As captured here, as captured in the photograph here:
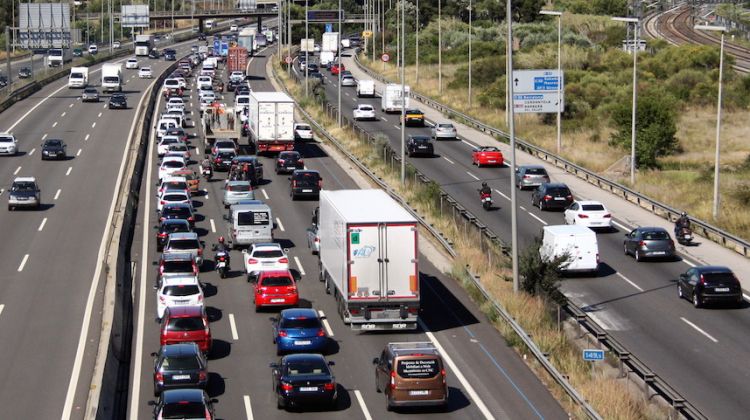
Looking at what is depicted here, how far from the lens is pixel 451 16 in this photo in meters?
198

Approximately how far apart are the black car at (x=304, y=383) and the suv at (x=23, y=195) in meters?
32.2

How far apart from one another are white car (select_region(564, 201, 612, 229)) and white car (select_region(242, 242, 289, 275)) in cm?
1574

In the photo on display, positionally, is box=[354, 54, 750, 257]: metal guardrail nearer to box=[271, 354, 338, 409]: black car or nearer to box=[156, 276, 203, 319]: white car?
box=[156, 276, 203, 319]: white car

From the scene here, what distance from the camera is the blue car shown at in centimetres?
3403

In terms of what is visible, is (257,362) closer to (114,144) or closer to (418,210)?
(418,210)

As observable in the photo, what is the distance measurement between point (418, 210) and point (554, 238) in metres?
10.4

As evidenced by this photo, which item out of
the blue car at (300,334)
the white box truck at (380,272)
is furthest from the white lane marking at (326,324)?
the blue car at (300,334)

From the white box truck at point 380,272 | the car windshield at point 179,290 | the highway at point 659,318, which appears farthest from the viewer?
the car windshield at point 179,290

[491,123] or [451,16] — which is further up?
[451,16]

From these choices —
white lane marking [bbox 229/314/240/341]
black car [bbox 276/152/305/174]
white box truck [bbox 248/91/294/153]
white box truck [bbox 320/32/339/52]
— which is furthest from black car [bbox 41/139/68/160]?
white box truck [bbox 320/32/339/52]

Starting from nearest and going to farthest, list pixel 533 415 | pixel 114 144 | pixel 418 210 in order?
1. pixel 533 415
2. pixel 418 210
3. pixel 114 144

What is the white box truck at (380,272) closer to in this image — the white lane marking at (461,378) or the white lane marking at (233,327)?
the white lane marking at (461,378)

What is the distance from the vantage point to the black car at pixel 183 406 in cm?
2559

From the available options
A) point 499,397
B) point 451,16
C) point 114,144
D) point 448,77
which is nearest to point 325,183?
point 114,144
